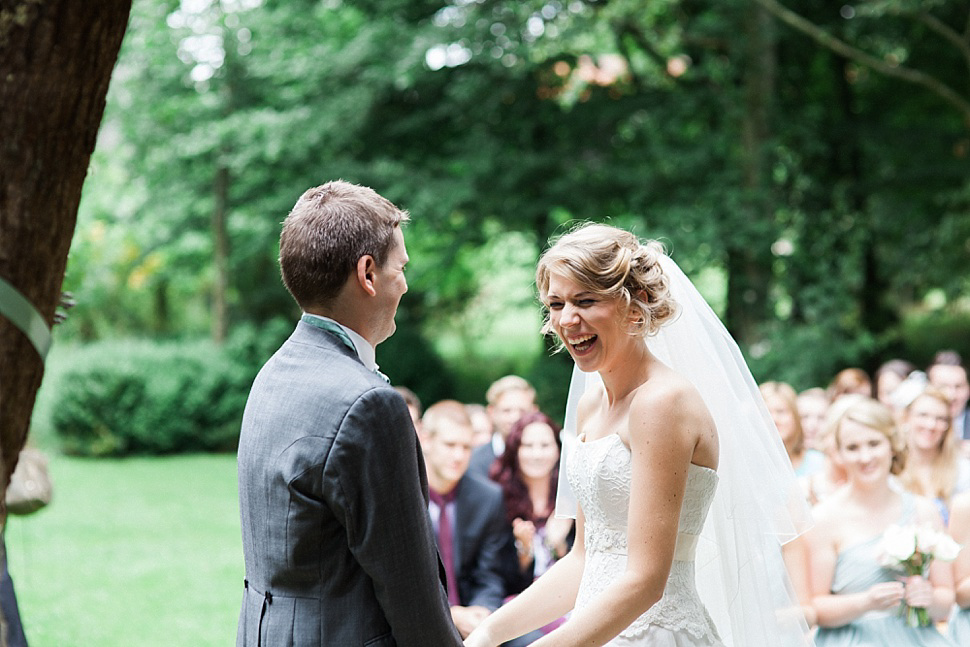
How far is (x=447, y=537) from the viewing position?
18.4 ft

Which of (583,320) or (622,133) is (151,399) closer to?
(622,133)

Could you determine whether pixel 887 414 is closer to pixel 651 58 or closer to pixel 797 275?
pixel 797 275

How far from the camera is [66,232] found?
2.30 meters

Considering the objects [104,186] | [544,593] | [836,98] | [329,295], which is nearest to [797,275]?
[836,98]

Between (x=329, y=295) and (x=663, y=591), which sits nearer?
(x=329, y=295)

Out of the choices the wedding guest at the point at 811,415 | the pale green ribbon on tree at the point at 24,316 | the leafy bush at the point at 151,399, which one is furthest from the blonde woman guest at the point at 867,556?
the leafy bush at the point at 151,399

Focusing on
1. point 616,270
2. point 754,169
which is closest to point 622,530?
point 616,270

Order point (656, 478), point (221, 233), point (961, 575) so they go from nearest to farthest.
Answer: point (656, 478), point (961, 575), point (221, 233)

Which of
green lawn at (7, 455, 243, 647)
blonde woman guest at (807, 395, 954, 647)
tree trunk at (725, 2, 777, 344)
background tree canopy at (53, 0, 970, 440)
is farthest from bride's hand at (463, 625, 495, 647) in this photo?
tree trunk at (725, 2, 777, 344)

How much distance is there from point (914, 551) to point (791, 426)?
183 cm

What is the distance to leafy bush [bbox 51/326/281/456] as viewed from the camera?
58.7ft

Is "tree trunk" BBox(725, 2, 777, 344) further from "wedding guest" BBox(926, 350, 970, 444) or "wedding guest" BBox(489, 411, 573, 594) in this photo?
"wedding guest" BBox(489, 411, 573, 594)

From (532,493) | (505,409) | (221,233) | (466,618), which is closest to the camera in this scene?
(466,618)

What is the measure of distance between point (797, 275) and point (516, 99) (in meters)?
4.74
